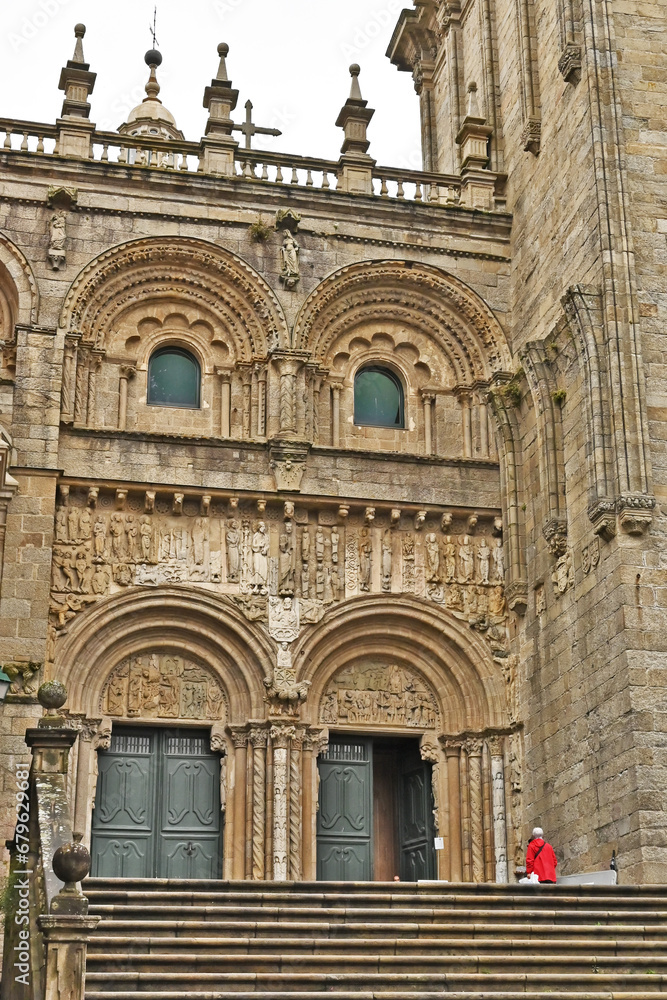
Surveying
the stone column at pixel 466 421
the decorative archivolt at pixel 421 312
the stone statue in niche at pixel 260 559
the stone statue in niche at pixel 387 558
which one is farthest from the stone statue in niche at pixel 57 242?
the stone column at pixel 466 421

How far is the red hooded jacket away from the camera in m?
16.9

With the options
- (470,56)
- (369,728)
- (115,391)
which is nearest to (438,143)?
(470,56)

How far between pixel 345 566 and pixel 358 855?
154 inches

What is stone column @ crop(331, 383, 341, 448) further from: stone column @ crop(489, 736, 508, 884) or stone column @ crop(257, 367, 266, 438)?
stone column @ crop(489, 736, 508, 884)

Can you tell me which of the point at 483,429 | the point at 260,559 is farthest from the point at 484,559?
the point at 260,559

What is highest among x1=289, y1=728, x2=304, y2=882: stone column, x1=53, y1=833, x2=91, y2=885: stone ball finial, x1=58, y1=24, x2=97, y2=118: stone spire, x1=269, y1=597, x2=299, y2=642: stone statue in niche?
x1=58, y1=24, x2=97, y2=118: stone spire

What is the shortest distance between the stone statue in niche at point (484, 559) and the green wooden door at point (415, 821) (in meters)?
2.66

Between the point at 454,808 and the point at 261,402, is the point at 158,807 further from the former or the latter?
the point at 261,402

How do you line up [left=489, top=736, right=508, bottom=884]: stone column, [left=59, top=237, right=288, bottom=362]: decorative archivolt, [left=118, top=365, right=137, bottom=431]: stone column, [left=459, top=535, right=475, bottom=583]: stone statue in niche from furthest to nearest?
A: 1. [left=59, top=237, right=288, bottom=362]: decorative archivolt
2. [left=459, top=535, right=475, bottom=583]: stone statue in niche
3. [left=118, top=365, right=137, bottom=431]: stone column
4. [left=489, top=736, right=508, bottom=884]: stone column

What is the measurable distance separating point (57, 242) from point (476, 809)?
9698 millimetres

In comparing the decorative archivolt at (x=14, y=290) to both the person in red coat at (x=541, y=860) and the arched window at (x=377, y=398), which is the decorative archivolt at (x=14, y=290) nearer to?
the arched window at (x=377, y=398)

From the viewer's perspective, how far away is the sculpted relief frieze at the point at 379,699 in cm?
2030

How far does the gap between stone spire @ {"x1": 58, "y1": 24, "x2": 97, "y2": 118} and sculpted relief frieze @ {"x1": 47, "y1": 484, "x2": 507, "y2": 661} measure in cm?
584

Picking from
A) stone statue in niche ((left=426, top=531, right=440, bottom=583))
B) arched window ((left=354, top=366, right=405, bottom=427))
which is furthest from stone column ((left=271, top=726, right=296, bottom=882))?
arched window ((left=354, top=366, right=405, bottom=427))
